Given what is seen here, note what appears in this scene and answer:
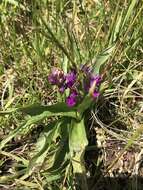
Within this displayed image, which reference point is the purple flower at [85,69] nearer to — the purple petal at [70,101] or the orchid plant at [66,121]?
the orchid plant at [66,121]

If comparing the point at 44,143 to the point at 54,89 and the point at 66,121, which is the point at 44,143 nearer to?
the point at 66,121

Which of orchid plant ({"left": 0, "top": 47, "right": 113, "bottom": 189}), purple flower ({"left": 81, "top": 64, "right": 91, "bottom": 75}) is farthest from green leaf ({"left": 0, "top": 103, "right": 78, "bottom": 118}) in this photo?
purple flower ({"left": 81, "top": 64, "right": 91, "bottom": 75})

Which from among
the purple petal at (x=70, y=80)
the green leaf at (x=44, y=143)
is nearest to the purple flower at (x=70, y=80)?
the purple petal at (x=70, y=80)

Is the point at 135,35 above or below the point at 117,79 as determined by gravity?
above

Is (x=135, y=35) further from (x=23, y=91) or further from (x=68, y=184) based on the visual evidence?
(x=68, y=184)

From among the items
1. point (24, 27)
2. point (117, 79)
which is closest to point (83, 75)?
point (117, 79)

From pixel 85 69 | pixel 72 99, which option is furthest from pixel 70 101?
pixel 85 69
